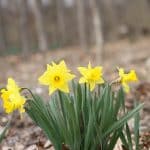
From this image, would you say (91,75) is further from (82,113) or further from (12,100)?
(12,100)

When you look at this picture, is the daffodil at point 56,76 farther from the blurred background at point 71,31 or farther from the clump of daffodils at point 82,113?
the blurred background at point 71,31

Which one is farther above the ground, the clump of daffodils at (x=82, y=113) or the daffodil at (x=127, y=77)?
the daffodil at (x=127, y=77)

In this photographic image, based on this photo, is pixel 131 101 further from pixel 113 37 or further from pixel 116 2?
pixel 116 2

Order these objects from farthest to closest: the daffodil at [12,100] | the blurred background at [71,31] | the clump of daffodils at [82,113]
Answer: the blurred background at [71,31], the clump of daffodils at [82,113], the daffodil at [12,100]

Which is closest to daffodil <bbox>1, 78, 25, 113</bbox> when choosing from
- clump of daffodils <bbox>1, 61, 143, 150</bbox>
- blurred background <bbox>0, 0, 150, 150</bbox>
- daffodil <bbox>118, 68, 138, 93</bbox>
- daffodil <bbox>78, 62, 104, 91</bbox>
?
clump of daffodils <bbox>1, 61, 143, 150</bbox>

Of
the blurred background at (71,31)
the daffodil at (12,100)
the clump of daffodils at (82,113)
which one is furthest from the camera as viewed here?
the blurred background at (71,31)

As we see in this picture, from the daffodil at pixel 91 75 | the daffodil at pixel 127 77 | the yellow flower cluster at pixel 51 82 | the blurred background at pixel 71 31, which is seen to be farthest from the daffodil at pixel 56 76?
the blurred background at pixel 71 31

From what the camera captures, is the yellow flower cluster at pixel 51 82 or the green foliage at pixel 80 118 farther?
the green foliage at pixel 80 118
